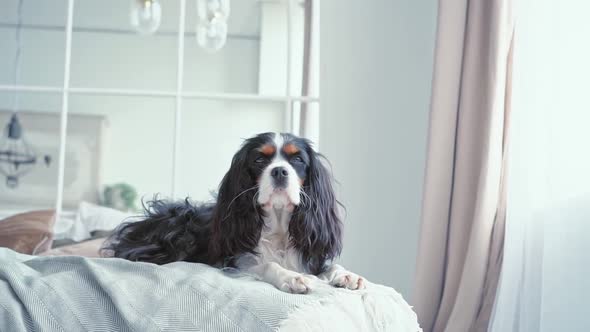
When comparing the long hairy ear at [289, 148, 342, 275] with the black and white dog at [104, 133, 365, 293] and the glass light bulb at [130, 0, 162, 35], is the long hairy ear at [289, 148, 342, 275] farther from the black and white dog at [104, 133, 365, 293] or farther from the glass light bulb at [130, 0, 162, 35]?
the glass light bulb at [130, 0, 162, 35]

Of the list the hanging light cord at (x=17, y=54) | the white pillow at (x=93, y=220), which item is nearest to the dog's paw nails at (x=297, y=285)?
the white pillow at (x=93, y=220)

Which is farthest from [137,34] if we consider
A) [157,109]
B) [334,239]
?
[334,239]

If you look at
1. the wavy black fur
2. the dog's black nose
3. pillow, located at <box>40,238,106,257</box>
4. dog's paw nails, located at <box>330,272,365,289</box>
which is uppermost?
the dog's black nose

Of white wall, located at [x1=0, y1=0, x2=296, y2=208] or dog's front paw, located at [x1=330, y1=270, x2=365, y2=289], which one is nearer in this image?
dog's front paw, located at [x1=330, y1=270, x2=365, y2=289]

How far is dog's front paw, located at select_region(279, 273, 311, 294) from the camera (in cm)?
143

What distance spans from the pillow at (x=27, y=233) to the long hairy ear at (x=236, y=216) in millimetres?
723

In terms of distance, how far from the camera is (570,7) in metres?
2.05

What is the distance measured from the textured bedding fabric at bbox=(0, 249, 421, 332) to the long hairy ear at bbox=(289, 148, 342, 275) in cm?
38

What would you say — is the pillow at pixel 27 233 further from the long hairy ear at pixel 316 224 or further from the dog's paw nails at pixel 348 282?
the dog's paw nails at pixel 348 282

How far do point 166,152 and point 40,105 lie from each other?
0.73 m

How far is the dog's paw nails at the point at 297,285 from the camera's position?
4.68ft

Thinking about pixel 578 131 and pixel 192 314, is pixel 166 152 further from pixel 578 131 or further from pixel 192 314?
pixel 192 314

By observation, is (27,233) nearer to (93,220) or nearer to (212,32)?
(93,220)

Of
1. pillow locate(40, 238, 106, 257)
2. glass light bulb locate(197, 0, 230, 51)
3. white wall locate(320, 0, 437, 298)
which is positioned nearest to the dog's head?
pillow locate(40, 238, 106, 257)
